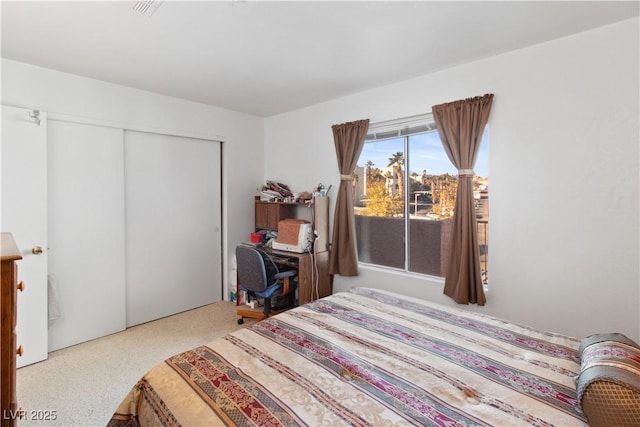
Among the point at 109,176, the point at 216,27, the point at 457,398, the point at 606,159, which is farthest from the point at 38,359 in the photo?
the point at 606,159

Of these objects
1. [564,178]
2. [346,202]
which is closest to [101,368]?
[346,202]

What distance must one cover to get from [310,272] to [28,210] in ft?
8.53

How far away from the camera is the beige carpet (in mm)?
2025

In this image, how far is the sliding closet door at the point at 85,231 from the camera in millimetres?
2770

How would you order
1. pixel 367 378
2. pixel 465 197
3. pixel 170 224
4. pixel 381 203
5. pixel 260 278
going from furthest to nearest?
pixel 170 224 → pixel 381 203 → pixel 260 278 → pixel 465 197 → pixel 367 378

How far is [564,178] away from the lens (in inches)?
88.0

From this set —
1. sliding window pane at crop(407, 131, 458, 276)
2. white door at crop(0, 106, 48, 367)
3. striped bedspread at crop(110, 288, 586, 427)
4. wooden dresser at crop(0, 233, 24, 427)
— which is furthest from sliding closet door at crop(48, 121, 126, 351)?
sliding window pane at crop(407, 131, 458, 276)

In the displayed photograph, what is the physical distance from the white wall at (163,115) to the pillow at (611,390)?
371 cm

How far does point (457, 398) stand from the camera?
1.19m

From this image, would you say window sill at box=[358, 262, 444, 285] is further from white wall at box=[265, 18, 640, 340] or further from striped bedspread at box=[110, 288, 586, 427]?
striped bedspread at box=[110, 288, 586, 427]

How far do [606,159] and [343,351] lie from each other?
2189mm

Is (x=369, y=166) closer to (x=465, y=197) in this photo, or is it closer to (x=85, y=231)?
(x=465, y=197)

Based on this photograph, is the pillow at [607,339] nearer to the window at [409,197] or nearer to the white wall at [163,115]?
the window at [409,197]

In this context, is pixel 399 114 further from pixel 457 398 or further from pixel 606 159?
pixel 457 398
